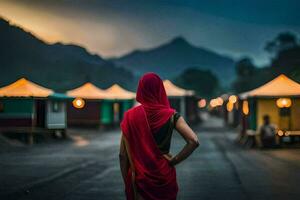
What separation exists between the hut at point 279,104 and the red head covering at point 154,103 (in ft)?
79.3

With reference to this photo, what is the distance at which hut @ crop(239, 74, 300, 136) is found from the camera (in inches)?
1115

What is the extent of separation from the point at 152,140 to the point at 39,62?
254 feet

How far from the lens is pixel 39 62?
80250 millimetres

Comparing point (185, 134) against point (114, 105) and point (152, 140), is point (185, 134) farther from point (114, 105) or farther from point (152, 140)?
point (114, 105)

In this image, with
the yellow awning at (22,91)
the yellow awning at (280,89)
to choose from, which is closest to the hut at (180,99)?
the yellow awning at (22,91)

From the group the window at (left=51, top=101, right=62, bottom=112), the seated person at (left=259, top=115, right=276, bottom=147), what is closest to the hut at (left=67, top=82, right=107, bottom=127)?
the window at (left=51, top=101, right=62, bottom=112)

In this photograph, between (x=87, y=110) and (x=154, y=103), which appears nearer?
(x=154, y=103)

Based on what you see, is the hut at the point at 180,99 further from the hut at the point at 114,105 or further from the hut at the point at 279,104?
the hut at the point at 279,104

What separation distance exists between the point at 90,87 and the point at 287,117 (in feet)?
69.8

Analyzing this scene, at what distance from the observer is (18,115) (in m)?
31.8

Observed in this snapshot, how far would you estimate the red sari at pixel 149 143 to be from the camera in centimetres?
467

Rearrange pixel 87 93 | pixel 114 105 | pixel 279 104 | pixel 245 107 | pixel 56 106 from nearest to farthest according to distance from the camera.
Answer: pixel 279 104 < pixel 245 107 < pixel 56 106 < pixel 87 93 < pixel 114 105

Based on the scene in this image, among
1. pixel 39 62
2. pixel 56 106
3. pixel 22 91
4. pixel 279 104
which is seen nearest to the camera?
pixel 279 104

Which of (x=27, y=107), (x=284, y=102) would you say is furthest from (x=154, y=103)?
(x=27, y=107)
